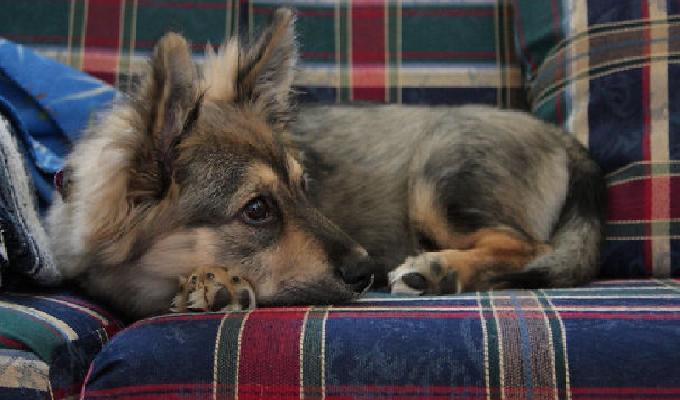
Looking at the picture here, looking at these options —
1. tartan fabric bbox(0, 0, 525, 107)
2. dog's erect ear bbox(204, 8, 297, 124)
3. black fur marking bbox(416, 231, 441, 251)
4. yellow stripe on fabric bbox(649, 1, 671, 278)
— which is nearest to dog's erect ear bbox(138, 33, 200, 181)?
dog's erect ear bbox(204, 8, 297, 124)

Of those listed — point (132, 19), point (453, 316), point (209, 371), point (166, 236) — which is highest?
point (132, 19)

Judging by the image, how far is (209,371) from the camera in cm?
150

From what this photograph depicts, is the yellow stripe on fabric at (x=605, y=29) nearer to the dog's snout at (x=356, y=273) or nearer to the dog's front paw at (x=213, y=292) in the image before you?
the dog's snout at (x=356, y=273)

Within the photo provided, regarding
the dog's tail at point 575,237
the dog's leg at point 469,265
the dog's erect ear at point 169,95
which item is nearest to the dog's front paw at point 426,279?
the dog's leg at point 469,265

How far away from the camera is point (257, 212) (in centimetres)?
189

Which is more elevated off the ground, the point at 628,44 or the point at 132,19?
the point at 132,19

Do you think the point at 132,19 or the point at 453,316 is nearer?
the point at 453,316

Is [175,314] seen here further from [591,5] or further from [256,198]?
[591,5]

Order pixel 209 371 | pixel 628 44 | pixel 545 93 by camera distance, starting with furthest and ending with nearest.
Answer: pixel 545 93
pixel 628 44
pixel 209 371

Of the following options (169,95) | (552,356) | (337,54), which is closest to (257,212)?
(169,95)

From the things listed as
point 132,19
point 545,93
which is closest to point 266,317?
point 545,93

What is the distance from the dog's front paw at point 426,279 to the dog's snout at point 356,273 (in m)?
0.22

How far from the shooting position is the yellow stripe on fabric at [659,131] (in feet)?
7.90

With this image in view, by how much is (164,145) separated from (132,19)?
57.0 inches
